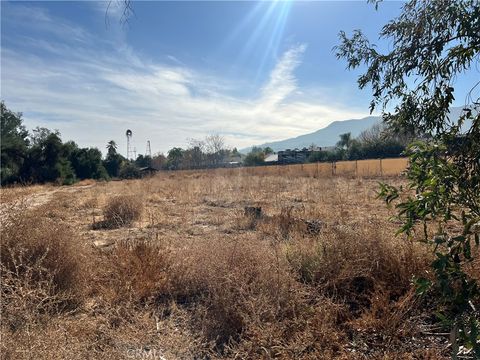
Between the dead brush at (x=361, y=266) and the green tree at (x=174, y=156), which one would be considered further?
the green tree at (x=174, y=156)

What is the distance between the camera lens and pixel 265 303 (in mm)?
2898

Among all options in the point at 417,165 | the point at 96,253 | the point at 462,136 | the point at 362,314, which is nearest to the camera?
the point at 417,165

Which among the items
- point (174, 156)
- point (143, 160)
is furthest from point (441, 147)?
point (174, 156)

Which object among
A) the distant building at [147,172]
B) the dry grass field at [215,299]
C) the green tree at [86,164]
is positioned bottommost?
the dry grass field at [215,299]

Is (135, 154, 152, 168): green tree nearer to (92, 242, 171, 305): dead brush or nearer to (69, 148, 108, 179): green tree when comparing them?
(69, 148, 108, 179): green tree

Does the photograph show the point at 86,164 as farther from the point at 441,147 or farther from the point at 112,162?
the point at 441,147

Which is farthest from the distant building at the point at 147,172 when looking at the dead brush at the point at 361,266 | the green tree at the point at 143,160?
the dead brush at the point at 361,266

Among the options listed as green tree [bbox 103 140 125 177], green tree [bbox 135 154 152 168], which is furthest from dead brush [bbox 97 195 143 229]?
green tree [bbox 135 154 152 168]

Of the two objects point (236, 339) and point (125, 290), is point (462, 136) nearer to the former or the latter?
Result: point (236, 339)

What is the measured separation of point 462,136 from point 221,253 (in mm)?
2772

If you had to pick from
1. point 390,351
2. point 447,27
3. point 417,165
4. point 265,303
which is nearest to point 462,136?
point 417,165

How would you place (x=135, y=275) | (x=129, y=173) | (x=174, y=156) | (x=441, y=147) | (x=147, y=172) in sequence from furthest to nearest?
(x=174, y=156), (x=129, y=173), (x=147, y=172), (x=135, y=275), (x=441, y=147)

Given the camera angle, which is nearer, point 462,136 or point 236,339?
point 462,136

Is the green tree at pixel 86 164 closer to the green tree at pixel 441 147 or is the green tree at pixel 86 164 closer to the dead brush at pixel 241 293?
the dead brush at pixel 241 293
